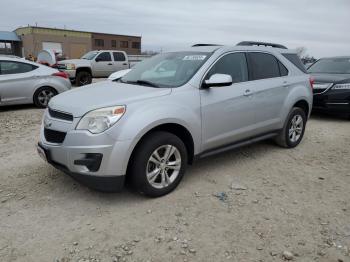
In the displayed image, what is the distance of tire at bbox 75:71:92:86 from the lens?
52.1 ft

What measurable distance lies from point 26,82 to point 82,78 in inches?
286

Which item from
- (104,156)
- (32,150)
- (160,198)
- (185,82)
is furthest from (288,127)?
(32,150)

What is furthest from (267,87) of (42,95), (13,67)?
(13,67)

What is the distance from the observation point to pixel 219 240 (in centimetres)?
318

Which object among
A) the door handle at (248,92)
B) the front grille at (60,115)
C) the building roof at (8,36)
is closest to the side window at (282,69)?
the door handle at (248,92)

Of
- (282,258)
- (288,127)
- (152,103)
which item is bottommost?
(282,258)

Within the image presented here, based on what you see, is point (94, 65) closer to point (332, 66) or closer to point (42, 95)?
point (42, 95)

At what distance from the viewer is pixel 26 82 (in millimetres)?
8953

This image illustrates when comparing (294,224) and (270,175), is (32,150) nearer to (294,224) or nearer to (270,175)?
(270,175)

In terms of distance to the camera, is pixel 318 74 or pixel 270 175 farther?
pixel 318 74

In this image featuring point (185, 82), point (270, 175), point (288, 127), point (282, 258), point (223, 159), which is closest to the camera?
point (282, 258)

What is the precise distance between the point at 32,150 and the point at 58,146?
7.39 feet

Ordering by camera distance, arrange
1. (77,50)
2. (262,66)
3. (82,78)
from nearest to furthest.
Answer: (262,66) → (82,78) → (77,50)

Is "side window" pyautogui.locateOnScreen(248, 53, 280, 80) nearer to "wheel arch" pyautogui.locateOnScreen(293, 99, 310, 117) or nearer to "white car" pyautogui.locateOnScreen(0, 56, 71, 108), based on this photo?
"wheel arch" pyautogui.locateOnScreen(293, 99, 310, 117)
